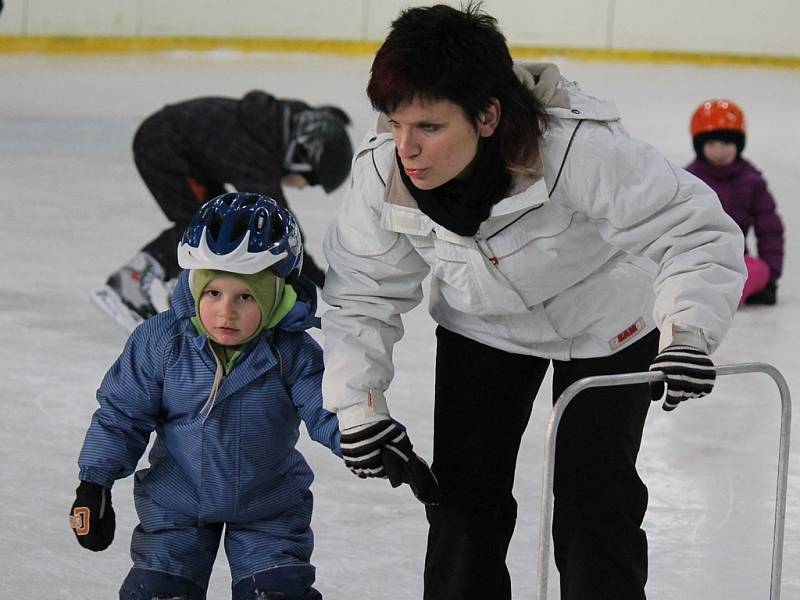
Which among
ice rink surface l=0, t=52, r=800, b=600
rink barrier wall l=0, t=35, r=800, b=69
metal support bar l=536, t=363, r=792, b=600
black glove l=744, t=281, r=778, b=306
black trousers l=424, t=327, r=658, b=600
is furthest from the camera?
rink barrier wall l=0, t=35, r=800, b=69

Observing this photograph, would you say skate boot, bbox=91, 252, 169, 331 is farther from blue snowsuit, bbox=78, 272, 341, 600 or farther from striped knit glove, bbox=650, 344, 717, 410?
striped knit glove, bbox=650, 344, 717, 410

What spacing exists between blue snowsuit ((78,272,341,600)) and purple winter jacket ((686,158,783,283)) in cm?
328

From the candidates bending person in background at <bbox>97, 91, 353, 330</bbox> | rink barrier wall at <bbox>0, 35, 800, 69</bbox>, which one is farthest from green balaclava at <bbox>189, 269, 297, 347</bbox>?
rink barrier wall at <bbox>0, 35, 800, 69</bbox>

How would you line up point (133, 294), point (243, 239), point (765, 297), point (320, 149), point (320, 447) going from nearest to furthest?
point (243, 239) < point (320, 447) < point (320, 149) < point (133, 294) < point (765, 297)

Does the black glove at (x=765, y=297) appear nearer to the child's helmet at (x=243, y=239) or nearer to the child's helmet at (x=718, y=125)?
the child's helmet at (x=718, y=125)

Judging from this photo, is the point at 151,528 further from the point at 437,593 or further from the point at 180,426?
the point at 437,593

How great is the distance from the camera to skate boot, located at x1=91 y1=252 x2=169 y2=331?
4195mm

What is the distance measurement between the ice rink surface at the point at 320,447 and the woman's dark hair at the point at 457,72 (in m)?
0.98

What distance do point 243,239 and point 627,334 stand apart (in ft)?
1.80

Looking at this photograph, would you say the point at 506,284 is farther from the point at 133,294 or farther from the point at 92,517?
the point at 133,294

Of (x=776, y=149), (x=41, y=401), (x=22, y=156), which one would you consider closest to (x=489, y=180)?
(x=41, y=401)

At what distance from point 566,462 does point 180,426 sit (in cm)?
53

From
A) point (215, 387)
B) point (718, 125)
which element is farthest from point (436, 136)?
point (718, 125)

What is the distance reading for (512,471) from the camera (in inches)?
81.0
